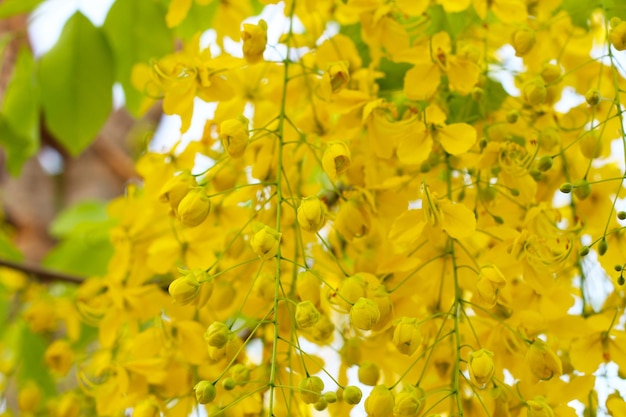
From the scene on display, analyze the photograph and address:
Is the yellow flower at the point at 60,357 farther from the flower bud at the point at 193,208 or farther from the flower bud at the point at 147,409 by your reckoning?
the flower bud at the point at 193,208

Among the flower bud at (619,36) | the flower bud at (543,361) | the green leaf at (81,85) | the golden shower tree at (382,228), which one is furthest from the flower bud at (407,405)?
the green leaf at (81,85)

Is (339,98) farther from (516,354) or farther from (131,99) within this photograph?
(131,99)

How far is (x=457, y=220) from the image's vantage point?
66 centimetres

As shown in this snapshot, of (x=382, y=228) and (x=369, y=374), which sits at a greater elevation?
(x=382, y=228)

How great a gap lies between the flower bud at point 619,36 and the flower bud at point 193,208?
0.38 metres

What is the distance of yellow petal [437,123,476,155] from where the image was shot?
2.30 feet

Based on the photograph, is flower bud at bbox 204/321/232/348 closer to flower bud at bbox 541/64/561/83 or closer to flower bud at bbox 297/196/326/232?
flower bud at bbox 297/196/326/232

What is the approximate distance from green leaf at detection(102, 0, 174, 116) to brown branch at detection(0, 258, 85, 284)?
31 centimetres

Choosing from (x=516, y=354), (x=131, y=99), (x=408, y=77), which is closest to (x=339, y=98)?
(x=408, y=77)

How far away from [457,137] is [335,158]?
0.40ft

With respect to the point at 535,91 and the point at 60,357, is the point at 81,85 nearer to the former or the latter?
the point at 60,357

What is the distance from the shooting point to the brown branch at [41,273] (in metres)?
1.25

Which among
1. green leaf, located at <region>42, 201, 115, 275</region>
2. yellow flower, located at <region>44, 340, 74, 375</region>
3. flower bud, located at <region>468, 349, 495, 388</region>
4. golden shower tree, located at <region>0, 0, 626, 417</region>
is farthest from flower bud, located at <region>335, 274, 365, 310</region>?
green leaf, located at <region>42, 201, 115, 275</region>

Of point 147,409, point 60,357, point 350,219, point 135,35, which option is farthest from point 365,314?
point 135,35
